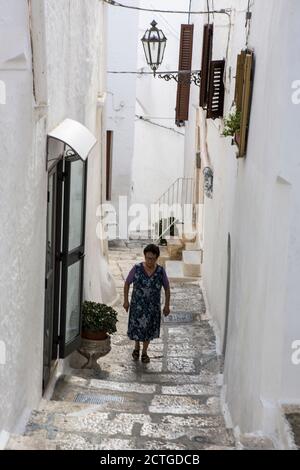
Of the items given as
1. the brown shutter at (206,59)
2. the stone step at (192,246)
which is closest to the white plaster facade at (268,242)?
the brown shutter at (206,59)

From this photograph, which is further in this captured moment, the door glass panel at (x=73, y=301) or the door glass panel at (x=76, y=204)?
the door glass panel at (x=73, y=301)

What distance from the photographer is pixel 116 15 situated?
1908 cm

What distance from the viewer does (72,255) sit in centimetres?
812

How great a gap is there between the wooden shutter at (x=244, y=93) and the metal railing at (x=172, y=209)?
9830mm

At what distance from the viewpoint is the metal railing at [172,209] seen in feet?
61.9

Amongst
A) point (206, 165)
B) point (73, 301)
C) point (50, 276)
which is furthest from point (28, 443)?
point (206, 165)

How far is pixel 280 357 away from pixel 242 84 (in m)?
3.09

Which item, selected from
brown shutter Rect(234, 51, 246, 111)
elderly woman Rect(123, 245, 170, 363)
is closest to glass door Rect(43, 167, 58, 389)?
elderly woman Rect(123, 245, 170, 363)

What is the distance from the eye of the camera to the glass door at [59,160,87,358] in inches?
308

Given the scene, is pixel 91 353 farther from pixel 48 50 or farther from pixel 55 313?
pixel 48 50

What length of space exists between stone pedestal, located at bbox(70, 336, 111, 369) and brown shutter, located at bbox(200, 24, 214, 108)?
14.7 ft

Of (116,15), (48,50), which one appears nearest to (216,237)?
(48,50)

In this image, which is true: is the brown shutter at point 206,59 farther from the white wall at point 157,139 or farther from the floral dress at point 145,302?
the white wall at point 157,139
